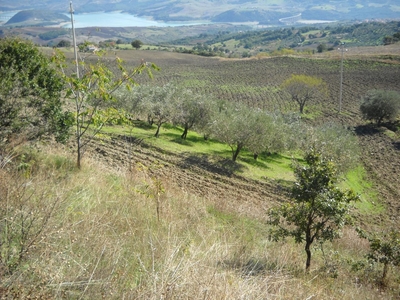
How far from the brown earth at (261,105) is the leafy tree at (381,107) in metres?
1.43

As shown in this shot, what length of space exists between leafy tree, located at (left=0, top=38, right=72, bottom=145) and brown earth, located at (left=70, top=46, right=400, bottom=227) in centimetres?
194

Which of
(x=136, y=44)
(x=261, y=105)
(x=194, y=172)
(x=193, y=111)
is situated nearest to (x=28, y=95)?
(x=194, y=172)

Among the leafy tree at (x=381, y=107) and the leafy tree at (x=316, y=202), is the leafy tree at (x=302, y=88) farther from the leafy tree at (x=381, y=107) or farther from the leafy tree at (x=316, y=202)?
the leafy tree at (x=316, y=202)

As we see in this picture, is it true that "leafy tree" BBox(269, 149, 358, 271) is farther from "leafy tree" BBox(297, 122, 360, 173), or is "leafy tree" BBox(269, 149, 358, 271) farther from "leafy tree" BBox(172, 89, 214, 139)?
"leafy tree" BBox(172, 89, 214, 139)

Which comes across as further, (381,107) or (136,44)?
(136,44)

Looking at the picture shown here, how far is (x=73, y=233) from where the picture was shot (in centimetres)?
402

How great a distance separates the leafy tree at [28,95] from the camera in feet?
29.9

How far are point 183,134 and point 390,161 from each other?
17941 mm

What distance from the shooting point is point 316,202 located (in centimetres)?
760

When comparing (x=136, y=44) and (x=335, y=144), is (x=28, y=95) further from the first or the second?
(x=136, y=44)

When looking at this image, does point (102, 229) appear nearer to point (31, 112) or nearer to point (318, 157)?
point (318, 157)

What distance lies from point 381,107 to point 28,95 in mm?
40637

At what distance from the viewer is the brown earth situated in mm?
20547

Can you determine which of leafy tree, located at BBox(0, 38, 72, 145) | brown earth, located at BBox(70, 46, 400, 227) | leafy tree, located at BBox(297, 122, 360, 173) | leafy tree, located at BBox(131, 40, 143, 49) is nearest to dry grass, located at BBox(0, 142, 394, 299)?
leafy tree, located at BBox(0, 38, 72, 145)
